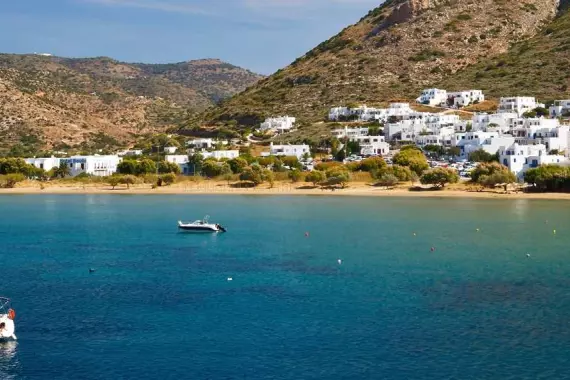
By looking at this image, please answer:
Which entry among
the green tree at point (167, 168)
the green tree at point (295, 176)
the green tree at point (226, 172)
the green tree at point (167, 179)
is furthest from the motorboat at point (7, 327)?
the green tree at point (167, 168)

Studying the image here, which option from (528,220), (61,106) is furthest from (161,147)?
(528,220)

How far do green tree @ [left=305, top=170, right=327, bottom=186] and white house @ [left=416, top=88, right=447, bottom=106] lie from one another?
166 ft

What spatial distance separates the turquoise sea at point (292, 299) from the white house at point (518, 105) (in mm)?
65982

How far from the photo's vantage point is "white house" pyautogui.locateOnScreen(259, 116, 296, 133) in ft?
472

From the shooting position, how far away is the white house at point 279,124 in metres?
144

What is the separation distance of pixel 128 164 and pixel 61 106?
78.5m

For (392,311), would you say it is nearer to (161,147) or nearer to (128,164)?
(128,164)

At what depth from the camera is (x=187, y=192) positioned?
108562 millimetres

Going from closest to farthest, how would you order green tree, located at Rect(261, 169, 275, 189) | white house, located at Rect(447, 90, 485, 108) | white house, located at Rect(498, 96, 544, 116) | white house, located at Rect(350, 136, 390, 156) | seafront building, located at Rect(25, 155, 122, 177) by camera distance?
1. green tree, located at Rect(261, 169, 275, 189)
2. white house, located at Rect(350, 136, 390, 156)
3. seafront building, located at Rect(25, 155, 122, 177)
4. white house, located at Rect(498, 96, 544, 116)
5. white house, located at Rect(447, 90, 485, 108)

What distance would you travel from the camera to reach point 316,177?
4190 inches

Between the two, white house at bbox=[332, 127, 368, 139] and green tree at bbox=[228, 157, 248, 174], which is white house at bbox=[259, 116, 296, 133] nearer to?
white house at bbox=[332, 127, 368, 139]

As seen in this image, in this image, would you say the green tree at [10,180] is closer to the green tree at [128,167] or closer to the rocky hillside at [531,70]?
the green tree at [128,167]

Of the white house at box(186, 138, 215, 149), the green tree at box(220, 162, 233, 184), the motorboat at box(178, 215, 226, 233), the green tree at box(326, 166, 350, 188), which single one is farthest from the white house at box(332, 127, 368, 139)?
the motorboat at box(178, 215, 226, 233)

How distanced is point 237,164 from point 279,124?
32.3m
